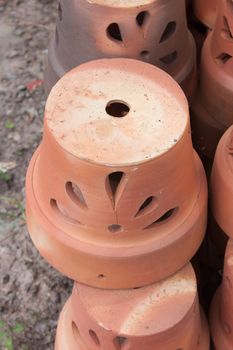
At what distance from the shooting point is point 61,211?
1.69 m

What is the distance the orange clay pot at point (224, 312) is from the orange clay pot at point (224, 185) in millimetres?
96

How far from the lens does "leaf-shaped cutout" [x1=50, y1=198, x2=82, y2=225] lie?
166 cm

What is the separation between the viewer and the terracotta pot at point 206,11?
2238mm

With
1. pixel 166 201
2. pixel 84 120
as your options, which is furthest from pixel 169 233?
pixel 84 120

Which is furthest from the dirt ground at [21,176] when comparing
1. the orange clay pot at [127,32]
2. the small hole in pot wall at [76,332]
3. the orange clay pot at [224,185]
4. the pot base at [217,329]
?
the orange clay pot at [224,185]

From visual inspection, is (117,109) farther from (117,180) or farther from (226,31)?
(226,31)

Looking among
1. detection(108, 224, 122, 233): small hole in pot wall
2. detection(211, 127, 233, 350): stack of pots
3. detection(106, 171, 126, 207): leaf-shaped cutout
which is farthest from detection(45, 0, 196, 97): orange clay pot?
detection(108, 224, 122, 233): small hole in pot wall

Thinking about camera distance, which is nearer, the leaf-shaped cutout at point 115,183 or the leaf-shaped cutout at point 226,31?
the leaf-shaped cutout at point 115,183

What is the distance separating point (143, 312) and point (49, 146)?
0.49m

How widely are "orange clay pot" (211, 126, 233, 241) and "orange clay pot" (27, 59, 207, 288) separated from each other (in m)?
0.05

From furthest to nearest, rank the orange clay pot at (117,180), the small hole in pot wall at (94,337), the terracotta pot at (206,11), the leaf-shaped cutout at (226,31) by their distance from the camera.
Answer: the terracotta pot at (206,11) → the leaf-shaped cutout at (226,31) → the small hole in pot wall at (94,337) → the orange clay pot at (117,180)

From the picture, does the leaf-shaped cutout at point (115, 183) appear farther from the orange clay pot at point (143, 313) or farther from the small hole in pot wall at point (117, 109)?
the orange clay pot at point (143, 313)

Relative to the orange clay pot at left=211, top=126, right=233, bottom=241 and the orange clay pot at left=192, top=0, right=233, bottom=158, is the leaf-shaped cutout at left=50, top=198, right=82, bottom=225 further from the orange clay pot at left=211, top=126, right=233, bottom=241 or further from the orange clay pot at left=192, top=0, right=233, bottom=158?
the orange clay pot at left=192, top=0, right=233, bottom=158

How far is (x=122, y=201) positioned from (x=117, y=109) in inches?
9.0
